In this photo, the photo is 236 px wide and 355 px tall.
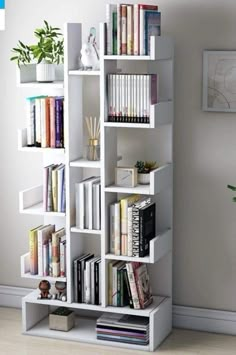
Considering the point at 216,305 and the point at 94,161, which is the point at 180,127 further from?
the point at 216,305

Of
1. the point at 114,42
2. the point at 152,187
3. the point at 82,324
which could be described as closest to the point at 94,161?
the point at 152,187

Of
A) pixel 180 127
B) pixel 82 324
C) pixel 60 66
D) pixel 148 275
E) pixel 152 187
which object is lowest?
pixel 82 324

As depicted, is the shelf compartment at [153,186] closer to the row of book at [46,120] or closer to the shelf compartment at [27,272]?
the row of book at [46,120]

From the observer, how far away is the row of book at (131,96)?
3.95 meters

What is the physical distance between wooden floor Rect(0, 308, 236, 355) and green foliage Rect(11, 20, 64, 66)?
4.63 feet

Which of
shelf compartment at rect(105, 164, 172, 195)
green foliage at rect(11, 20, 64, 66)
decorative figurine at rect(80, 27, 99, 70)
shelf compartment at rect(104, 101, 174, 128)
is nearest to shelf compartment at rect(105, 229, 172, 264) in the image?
shelf compartment at rect(105, 164, 172, 195)

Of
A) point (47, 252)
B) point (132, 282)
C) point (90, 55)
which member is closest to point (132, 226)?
point (132, 282)

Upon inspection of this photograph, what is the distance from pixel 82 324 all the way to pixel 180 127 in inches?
46.5

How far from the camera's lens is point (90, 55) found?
4.04 m

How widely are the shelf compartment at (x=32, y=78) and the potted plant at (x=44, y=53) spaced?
3 centimetres

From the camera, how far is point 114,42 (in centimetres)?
397

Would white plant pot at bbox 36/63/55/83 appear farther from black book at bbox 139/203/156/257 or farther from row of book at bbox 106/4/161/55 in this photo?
black book at bbox 139/203/156/257

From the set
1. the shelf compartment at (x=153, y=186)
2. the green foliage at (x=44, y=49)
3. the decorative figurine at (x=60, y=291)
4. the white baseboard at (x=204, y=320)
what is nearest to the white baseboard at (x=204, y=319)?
the white baseboard at (x=204, y=320)

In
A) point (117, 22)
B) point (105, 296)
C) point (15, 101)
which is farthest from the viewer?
point (15, 101)
